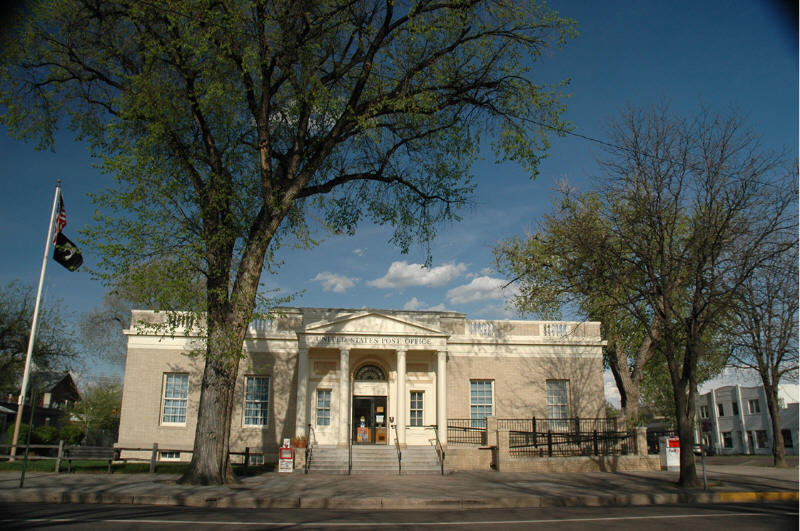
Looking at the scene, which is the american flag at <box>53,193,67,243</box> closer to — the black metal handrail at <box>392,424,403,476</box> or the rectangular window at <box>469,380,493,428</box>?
the black metal handrail at <box>392,424,403,476</box>

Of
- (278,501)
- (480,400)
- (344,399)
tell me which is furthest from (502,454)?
(278,501)

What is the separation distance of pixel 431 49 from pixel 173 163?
8.36m

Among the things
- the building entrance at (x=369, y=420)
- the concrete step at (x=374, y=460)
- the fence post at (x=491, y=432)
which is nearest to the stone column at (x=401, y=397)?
the concrete step at (x=374, y=460)

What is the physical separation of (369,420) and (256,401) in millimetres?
4962

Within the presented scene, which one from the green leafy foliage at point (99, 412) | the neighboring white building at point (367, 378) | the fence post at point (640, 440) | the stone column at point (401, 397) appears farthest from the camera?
the green leafy foliage at point (99, 412)

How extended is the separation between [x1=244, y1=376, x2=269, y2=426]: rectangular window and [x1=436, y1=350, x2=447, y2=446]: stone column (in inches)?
290

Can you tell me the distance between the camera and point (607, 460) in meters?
21.5

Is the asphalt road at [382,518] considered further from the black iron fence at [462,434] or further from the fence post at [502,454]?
the black iron fence at [462,434]

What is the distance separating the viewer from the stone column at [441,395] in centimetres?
2304

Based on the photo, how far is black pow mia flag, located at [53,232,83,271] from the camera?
19656 mm

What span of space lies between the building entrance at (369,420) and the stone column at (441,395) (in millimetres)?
2802

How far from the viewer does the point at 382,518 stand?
10469 millimetres

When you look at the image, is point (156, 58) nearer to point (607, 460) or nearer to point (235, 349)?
point (235, 349)

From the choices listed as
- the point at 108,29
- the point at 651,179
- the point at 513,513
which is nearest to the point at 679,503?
the point at 513,513
